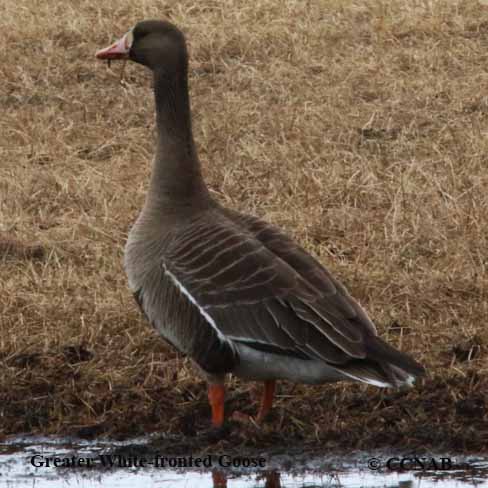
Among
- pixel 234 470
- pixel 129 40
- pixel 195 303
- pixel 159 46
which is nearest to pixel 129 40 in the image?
pixel 129 40

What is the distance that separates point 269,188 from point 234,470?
11.2ft

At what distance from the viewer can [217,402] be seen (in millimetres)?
5258

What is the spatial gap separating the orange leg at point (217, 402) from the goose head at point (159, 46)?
1505 mm

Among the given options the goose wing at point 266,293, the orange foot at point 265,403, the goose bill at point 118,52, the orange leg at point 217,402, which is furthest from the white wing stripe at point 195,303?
the goose bill at point 118,52

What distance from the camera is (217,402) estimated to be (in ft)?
17.3

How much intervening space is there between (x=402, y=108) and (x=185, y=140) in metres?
4.11

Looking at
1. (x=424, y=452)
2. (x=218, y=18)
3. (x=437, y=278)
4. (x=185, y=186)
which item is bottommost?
(x=424, y=452)

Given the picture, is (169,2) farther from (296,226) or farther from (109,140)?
(296,226)

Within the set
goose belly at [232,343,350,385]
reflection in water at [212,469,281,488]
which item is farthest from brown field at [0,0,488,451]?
goose belly at [232,343,350,385]

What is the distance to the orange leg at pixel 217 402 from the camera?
206 inches

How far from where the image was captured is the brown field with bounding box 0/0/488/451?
18.3 feet

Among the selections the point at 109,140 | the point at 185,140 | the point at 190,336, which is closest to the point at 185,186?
the point at 185,140

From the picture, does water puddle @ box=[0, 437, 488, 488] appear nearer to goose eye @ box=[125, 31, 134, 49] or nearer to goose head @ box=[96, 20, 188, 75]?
goose head @ box=[96, 20, 188, 75]

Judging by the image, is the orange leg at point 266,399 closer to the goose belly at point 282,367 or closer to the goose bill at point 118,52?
the goose belly at point 282,367
